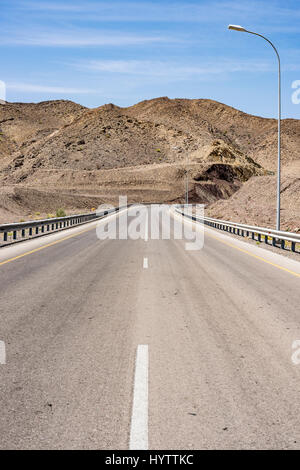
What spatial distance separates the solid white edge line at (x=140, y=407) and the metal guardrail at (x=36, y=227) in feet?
47.4

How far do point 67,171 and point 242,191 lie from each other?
7744 centimetres

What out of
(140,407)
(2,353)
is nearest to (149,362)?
(140,407)

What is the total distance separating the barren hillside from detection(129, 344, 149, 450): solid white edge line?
6682 centimetres

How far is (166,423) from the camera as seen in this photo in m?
3.58

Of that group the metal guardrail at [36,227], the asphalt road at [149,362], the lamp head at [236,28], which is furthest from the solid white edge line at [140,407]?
the lamp head at [236,28]

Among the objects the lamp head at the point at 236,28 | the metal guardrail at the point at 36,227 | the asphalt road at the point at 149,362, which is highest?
the lamp head at the point at 236,28

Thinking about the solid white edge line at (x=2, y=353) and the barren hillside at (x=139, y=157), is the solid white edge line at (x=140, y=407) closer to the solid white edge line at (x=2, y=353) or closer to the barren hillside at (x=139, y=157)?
the solid white edge line at (x=2, y=353)

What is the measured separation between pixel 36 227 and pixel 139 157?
12140 cm

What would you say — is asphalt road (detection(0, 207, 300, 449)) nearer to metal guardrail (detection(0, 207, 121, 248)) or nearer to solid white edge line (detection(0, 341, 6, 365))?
solid white edge line (detection(0, 341, 6, 365))

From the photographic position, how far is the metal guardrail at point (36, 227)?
19906 millimetres

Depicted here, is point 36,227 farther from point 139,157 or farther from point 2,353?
point 139,157

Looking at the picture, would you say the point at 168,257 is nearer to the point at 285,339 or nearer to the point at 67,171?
the point at 285,339

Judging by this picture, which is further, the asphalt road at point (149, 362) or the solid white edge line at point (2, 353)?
the solid white edge line at point (2, 353)
